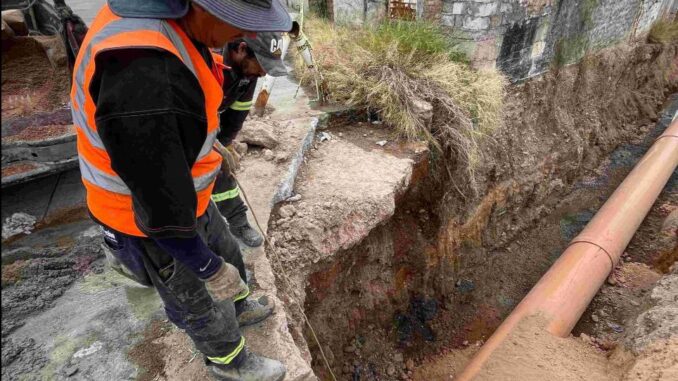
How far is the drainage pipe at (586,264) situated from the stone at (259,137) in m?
2.74

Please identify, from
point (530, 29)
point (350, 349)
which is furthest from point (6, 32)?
point (530, 29)

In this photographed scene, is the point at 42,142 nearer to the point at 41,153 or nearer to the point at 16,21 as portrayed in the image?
the point at 41,153

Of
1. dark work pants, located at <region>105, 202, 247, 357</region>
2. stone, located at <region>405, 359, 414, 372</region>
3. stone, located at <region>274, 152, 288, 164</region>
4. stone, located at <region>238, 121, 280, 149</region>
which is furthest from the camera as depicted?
stone, located at <region>405, 359, 414, 372</region>

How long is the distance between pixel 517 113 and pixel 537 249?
1.89 m

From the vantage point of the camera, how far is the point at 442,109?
14.9 ft

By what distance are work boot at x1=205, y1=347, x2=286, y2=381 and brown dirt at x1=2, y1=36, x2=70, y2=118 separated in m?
2.66

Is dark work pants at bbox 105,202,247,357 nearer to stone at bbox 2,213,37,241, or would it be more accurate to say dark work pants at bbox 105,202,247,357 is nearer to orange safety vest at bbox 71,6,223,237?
orange safety vest at bbox 71,6,223,237

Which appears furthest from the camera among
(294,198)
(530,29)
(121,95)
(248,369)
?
(530,29)

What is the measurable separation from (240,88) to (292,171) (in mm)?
1258

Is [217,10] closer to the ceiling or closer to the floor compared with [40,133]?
closer to the ceiling

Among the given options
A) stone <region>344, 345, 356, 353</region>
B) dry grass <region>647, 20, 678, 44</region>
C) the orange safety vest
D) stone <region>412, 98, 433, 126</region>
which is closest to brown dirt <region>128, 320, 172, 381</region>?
the orange safety vest

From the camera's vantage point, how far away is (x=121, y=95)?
3.91ft

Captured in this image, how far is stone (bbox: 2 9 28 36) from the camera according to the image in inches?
107

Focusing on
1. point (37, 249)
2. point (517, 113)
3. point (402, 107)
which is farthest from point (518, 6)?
point (37, 249)
